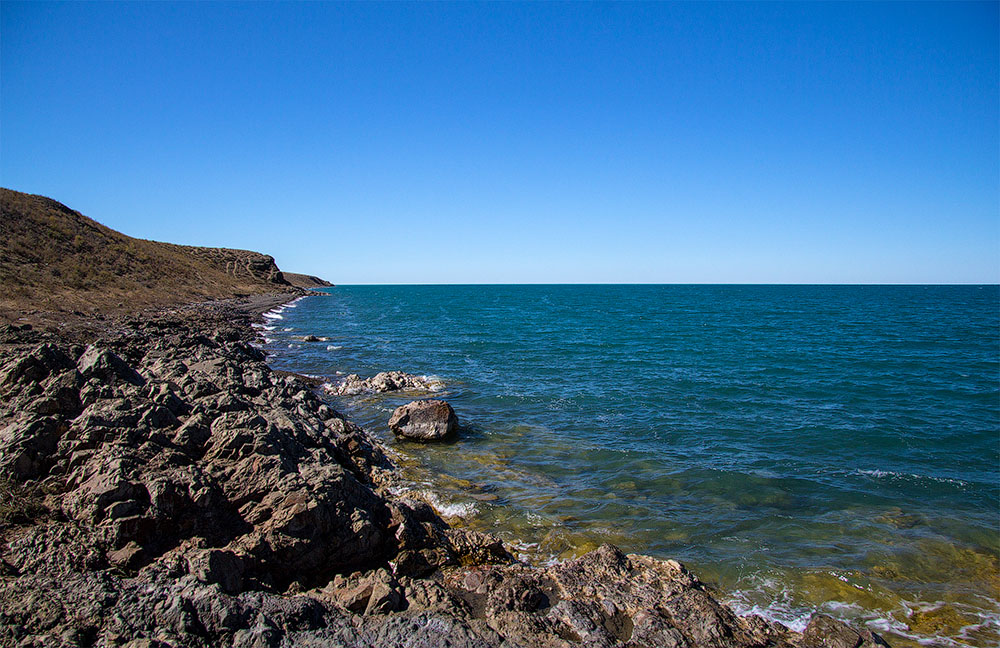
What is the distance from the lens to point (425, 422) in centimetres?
1850

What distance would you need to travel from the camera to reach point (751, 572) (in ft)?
34.0

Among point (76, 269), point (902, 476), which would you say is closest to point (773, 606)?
point (902, 476)

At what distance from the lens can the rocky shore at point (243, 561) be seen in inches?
243

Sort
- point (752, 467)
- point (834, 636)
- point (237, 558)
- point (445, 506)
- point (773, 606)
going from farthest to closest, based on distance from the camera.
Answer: point (752, 467) → point (445, 506) → point (773, 606) → point (834, 636) → point (237, 558)

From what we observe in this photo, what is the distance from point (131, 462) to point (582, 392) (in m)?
21.5

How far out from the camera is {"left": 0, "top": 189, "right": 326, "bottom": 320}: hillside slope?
35.9m

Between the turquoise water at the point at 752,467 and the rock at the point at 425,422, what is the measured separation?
0.66 meters

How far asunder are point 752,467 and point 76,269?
186 feet

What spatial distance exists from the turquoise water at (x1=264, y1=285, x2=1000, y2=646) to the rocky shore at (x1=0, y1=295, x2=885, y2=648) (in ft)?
7.04

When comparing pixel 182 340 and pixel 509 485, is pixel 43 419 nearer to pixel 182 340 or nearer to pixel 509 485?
pixel 509 485

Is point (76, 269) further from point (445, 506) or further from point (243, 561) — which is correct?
point (243, 561)

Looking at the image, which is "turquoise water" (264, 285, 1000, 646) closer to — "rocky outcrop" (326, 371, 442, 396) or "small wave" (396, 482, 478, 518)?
"small wave" (396, 482, 478, 518)

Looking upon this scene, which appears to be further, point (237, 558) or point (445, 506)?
point (445, 506)

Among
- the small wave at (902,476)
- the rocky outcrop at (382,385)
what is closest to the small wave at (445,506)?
the rocky outcrop at (382,385)
